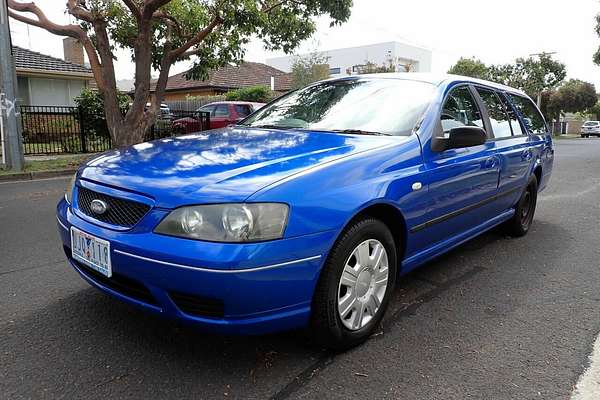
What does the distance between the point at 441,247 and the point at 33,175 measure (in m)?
8.99

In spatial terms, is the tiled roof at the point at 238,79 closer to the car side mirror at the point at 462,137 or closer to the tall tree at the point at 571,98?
the tall tree at the point at 571,98

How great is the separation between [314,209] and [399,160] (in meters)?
0.81

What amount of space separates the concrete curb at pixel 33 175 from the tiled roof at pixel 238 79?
2256 centimetres

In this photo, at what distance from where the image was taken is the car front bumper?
212 cm

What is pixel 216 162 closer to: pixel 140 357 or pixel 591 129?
pixel 140 357

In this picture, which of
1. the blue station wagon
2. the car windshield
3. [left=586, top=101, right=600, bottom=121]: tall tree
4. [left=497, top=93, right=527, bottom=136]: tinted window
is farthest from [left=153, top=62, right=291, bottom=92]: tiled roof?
[left=586, top=101, right=600, bottom=121]: tall tree

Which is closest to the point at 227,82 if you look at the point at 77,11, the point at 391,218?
the point at 77,11

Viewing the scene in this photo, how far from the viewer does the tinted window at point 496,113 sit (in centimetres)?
430

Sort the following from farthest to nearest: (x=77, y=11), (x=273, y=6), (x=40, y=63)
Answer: (x=40, y=63) → (x=273, y=6) → (x=77, y=11)

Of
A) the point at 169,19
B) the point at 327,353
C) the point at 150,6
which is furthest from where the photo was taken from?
the point at 169,19

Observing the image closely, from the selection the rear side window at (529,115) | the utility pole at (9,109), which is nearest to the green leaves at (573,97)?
the rear side window at (529,115)

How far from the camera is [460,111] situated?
3.82 meters

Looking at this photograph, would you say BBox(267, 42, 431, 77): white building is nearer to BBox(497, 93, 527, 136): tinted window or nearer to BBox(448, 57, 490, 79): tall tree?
BBox(448, 57, 490, 79): tall tree

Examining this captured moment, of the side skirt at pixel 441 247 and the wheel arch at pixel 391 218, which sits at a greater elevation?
the wheel arch at pixel 391 218
